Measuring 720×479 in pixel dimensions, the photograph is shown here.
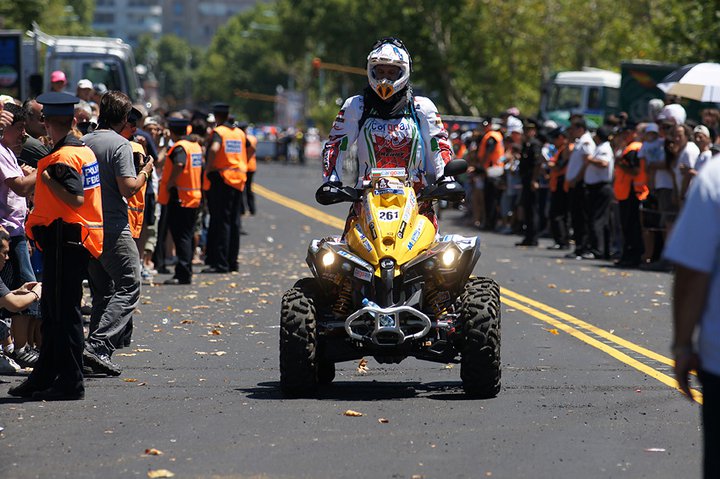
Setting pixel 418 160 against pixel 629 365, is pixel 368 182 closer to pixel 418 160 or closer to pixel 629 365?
pixel 418 160

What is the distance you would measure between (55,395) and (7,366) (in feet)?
4.62

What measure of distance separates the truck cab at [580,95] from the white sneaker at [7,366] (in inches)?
1491

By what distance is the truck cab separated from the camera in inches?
1909

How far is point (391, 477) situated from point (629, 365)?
462 centimetres

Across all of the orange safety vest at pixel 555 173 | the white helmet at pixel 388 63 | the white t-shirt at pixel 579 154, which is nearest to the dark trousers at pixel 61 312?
the white helmet at pixel 388 63

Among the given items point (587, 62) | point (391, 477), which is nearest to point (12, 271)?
point (391, 477)

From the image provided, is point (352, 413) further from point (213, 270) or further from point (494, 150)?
point (494, 150)

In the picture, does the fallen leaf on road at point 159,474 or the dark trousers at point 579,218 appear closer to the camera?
the fallen leaf on road at point 159,474

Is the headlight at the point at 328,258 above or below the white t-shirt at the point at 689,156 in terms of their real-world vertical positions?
above

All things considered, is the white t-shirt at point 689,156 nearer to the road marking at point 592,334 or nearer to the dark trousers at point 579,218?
the road marking at point 592,334

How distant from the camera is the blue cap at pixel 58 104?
31.7 ft

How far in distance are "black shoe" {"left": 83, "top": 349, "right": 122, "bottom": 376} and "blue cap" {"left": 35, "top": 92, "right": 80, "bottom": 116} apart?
1.84 m

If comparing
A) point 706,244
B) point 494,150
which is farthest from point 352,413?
point 494,150

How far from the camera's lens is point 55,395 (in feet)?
31.4
